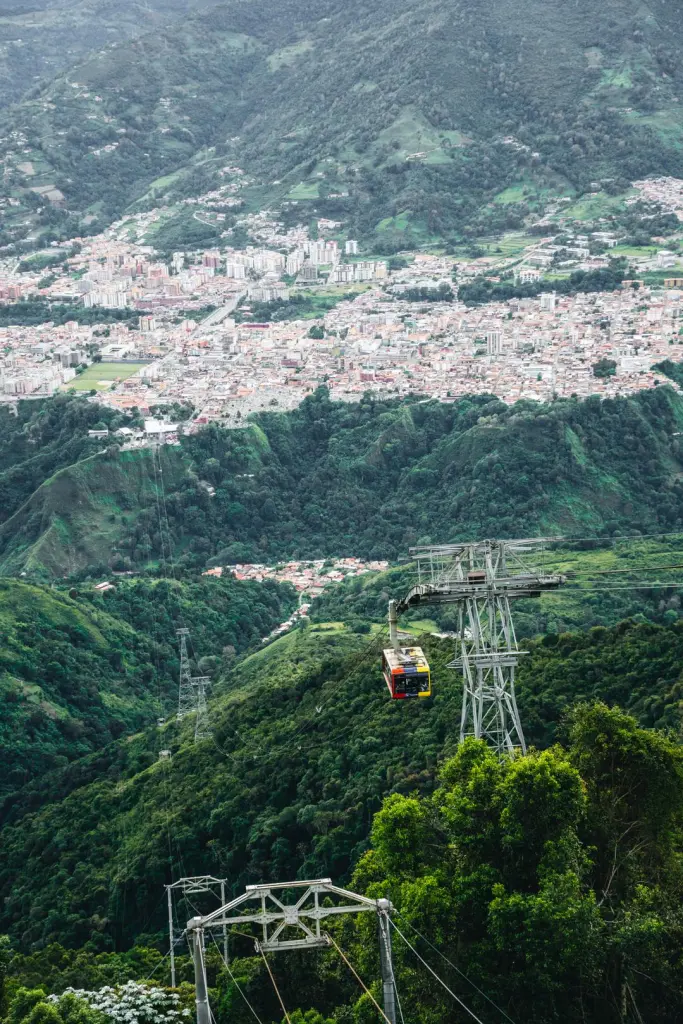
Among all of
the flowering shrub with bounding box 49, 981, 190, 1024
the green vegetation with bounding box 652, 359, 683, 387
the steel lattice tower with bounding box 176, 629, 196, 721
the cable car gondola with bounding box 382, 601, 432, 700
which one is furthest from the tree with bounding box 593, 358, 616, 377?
the flowering shrub with bounding box 49, 981, 190, 1024

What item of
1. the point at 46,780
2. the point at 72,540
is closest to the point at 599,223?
the point at 72,540

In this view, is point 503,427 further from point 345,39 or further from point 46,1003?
point 345,39

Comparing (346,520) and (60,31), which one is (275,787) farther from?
(60,31)

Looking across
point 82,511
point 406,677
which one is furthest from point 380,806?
point 82,511

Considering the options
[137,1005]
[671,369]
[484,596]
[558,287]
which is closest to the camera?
[137,1005]

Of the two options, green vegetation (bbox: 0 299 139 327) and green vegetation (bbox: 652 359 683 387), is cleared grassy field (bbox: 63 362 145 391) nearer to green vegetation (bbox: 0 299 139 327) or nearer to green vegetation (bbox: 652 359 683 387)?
green vegetation (bbox: 0 299 139 327)

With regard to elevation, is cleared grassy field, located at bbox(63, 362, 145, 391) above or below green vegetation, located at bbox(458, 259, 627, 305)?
below

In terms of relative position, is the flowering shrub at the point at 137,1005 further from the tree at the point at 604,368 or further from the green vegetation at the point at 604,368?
the tree at the point at 604,368
